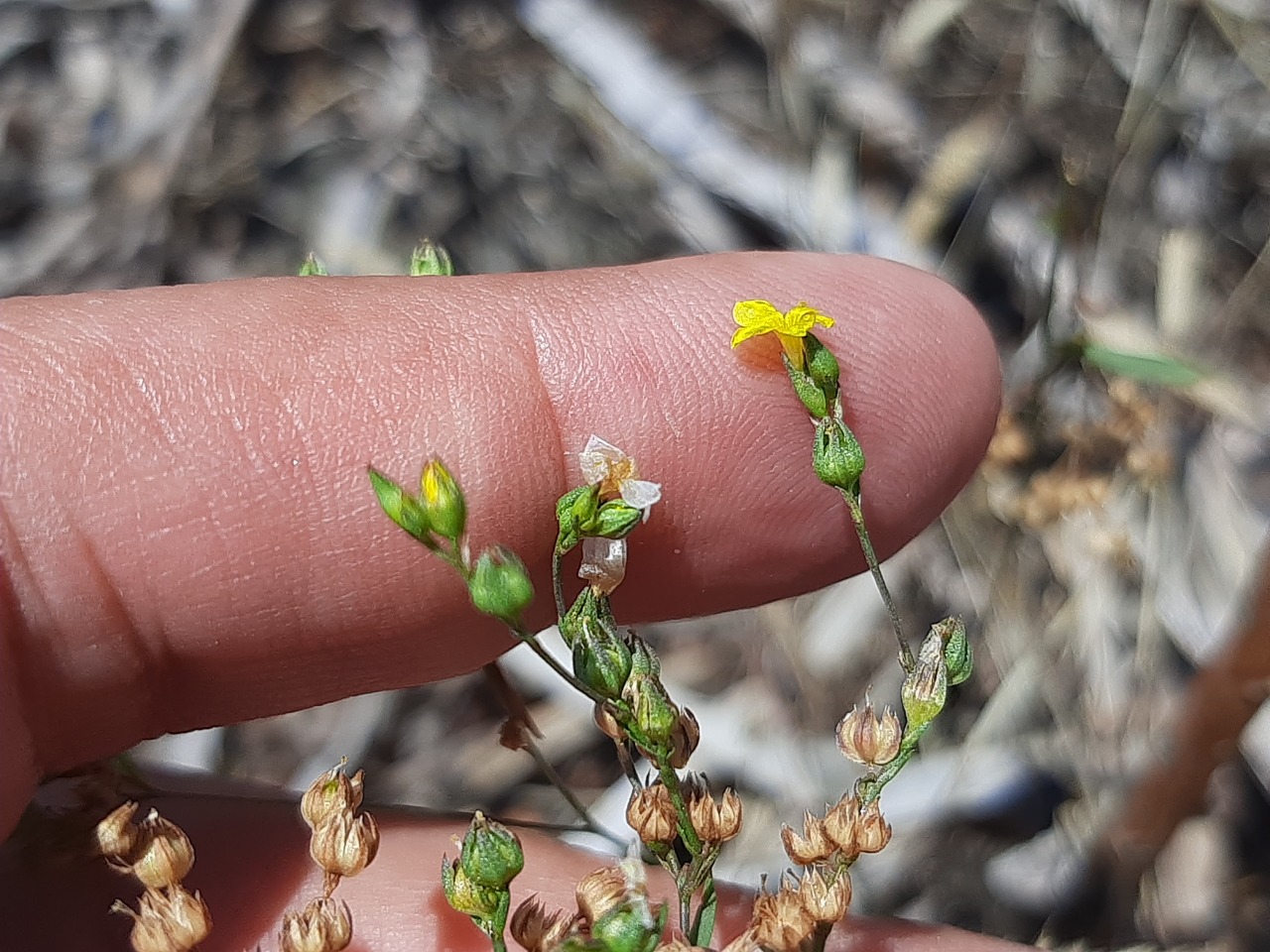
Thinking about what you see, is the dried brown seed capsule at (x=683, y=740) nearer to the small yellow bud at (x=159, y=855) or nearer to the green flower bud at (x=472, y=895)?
the green flower bud at (x=472, y=895)

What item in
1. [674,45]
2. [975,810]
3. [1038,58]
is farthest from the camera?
[674,45]

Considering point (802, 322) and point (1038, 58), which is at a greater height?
point (802, 322)

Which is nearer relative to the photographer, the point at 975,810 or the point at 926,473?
the point at 926,473

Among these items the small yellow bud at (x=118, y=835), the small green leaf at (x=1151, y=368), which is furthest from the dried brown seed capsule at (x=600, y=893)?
the small green leaf at (x=1151, y=368)

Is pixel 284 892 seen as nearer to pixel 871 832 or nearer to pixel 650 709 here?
pixel 650 709

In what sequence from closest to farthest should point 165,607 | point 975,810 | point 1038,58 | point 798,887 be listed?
point 798,887 < point 165,607 < point 975,810 < point 1038,58

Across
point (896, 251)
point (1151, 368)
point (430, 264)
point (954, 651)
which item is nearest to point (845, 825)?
point (954, 651)

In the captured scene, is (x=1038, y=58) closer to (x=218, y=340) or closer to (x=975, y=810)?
(x=975, y=810)

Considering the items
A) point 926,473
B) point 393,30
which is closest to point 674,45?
point 393,30
